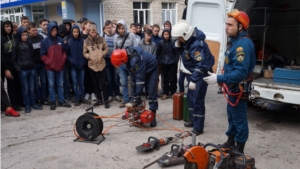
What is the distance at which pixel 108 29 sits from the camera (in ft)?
25.4

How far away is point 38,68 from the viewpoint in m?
7.32

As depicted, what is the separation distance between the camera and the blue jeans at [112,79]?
301 inches

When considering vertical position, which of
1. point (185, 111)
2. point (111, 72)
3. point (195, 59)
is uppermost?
point (195, 59)

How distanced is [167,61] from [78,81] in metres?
2.32

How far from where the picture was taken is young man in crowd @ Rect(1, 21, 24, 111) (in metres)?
6.75

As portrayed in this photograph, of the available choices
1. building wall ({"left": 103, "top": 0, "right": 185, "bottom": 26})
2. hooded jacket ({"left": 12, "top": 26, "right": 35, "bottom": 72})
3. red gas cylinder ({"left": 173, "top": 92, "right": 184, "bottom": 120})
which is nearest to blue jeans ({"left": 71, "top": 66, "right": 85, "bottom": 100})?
hooded jacket ({"left": 12, "top": 26, "right": 35, "bottom": 72})

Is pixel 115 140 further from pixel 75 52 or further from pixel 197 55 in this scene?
pixel 75 52

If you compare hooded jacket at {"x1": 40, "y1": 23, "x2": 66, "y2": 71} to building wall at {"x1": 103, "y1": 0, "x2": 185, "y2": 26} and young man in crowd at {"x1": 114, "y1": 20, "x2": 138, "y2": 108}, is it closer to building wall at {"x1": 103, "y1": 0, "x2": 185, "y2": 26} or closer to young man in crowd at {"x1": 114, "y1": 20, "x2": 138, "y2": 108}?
young man in crowd at {"x1": 114, "y1": 20, "x2": 138, "y2": 108}

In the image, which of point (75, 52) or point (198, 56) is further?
point (75, 52)

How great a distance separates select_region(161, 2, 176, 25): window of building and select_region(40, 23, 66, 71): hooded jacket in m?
15.8

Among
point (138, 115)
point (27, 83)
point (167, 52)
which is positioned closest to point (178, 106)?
point (138, 115)

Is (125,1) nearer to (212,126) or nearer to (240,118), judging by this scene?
(212,126)

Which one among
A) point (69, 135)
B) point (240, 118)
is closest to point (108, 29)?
point (69, 135)

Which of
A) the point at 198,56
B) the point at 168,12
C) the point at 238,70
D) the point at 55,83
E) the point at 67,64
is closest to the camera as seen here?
the point at 238,70
